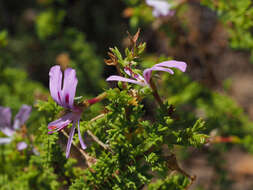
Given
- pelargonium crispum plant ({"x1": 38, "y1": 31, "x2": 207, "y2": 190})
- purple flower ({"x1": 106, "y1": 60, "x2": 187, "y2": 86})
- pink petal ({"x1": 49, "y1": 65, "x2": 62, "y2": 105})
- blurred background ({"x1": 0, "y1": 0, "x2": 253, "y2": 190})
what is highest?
blurred background ({"x1": 0, "y1": 0, "x2": 253, "y2": 190})

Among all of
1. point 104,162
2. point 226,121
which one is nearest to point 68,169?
point 104,162

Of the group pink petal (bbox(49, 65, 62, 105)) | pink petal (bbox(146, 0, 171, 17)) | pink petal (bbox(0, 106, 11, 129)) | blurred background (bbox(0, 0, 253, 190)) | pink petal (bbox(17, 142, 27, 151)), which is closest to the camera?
pink petal (bbox(49, 65, 62, 105))

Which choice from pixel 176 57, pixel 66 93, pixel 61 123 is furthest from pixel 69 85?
pixel 176 57

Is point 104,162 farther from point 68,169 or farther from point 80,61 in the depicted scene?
point 80,61

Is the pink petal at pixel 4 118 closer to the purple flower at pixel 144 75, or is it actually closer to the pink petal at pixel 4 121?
the pink petal at pixel 4 121

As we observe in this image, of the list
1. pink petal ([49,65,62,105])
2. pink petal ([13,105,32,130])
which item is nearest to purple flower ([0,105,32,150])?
pink petal ([13,105,32,130])

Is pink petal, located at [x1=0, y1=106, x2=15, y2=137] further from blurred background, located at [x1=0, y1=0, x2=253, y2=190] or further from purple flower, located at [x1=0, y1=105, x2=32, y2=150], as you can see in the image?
blurred background, located at [x1=0, y1=0, x2=253, y2=190]
